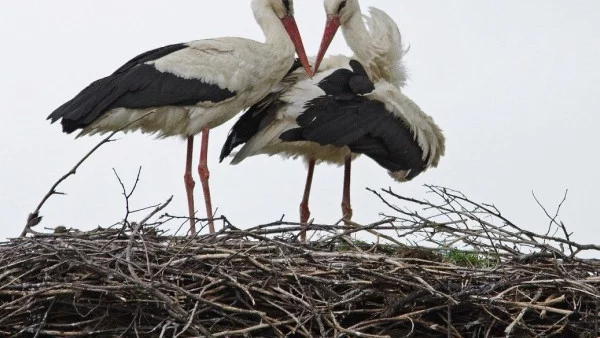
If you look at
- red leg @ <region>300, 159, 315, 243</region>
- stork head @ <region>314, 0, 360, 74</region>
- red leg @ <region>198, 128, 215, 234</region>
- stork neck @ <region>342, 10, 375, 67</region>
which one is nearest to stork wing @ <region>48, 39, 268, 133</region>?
red leg @ <region>198, 128, 215, 234</region>

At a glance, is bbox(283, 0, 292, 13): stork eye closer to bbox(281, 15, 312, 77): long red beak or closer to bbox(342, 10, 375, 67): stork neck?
bbox(281, 15, 312, 77): long red beak

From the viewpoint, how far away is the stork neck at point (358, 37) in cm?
990

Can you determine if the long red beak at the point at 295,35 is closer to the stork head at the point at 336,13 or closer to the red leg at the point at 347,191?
the stork head at the point at 336,13

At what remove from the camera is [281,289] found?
670cm

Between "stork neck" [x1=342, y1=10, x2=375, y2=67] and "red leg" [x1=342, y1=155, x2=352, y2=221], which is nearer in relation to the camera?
"stork neck" [x1=342, y1=10, x2=375, y2=67]

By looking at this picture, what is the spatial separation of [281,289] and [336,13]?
3719 millimetres

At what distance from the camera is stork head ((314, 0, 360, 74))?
9984 millimetres

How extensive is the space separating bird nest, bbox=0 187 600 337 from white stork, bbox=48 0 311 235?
1.84 metres

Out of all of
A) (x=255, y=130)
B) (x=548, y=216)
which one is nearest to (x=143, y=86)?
(x=255, y=130)

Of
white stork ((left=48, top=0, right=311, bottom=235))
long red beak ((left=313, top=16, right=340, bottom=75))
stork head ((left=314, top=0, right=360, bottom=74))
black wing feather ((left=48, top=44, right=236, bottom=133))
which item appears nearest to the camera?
black wing feather ((left=48, top=44, right=236, bottom=133))

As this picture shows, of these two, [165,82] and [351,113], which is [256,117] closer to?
[351,113]

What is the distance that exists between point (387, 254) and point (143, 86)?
2.28 metres

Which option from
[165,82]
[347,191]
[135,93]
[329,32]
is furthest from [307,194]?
[135,93]

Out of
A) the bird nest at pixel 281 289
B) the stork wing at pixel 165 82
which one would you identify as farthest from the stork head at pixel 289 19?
the bird nest at pixel 281 289
